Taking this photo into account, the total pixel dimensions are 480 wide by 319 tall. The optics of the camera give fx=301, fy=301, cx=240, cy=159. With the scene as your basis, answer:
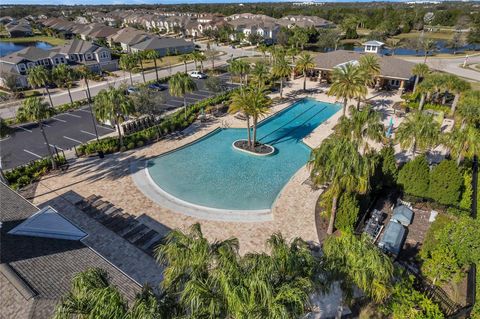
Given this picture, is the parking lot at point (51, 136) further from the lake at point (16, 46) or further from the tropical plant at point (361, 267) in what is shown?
the lake at point (16, 46)

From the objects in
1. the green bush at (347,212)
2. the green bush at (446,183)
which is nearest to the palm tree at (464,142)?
the green bush at (446,183)

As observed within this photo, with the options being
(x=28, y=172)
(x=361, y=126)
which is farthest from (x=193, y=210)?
(x=28, y=172)

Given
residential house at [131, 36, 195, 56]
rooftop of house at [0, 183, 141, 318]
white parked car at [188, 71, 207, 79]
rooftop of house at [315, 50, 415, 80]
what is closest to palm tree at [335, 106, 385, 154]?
rooftop of house at [0, 183, 141, 318]

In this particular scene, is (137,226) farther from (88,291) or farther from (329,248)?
(329,248)

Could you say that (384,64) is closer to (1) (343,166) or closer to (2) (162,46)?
(1) (343,166)

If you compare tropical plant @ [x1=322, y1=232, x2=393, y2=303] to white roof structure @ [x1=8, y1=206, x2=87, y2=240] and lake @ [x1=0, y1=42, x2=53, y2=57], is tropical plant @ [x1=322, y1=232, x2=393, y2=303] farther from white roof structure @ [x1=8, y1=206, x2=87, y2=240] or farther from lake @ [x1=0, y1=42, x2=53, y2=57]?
lake @ [x1=0, y1=42, x2=53, y2=57]
